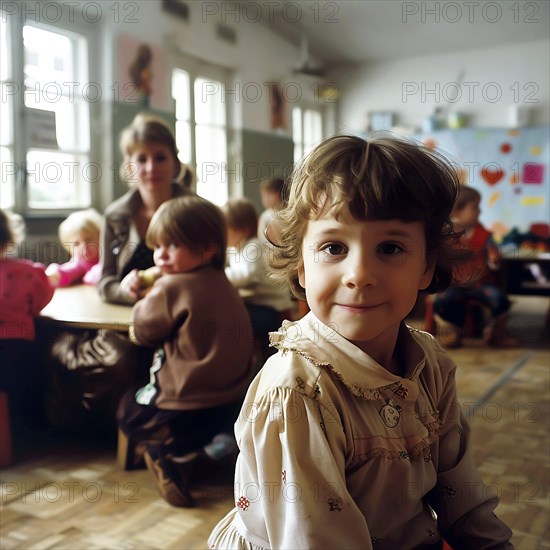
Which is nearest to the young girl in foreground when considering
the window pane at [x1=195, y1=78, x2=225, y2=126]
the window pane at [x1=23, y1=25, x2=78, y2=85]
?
the window pane at [x1=23, y1=25, x2=78, y2=85]

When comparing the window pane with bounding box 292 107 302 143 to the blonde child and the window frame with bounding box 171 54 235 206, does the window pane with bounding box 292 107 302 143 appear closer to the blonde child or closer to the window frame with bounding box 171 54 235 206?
the window frame with bounding box 171 54 235 206

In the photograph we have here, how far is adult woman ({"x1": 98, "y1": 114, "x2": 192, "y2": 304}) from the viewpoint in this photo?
2.56 metres

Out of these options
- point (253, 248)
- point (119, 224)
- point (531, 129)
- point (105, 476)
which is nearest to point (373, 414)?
point (105, 476)

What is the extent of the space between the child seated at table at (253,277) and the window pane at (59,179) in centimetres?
166

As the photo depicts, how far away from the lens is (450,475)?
1055mm

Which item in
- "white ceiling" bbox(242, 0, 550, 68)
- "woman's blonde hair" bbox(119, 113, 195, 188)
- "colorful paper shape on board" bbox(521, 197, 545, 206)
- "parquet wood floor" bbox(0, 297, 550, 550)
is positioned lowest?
"parquet wood floor" bbox(0, 297, 550, 550)

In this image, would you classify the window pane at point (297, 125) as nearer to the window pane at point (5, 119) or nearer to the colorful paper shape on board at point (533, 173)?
the colorful paper shape on board at point (533, 173)

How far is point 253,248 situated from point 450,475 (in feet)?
6.84

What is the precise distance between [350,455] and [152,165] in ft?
6.32

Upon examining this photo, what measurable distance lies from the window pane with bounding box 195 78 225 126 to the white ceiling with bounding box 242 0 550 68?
919 millimetres

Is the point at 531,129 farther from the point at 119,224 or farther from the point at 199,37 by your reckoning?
the point at 119,224

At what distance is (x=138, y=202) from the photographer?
2670mm

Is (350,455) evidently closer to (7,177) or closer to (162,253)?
(162,253)

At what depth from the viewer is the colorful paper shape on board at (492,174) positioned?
7855 mm
